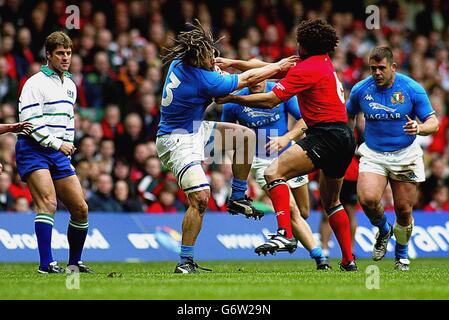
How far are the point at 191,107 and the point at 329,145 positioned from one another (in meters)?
1.61

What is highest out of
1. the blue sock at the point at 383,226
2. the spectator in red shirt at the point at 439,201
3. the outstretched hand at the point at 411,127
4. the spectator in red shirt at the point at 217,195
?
the outstretched hand at the point at 411,127

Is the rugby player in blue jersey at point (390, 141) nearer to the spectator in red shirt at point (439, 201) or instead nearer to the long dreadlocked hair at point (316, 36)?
the long dreadlocked hair at point (316, 36)

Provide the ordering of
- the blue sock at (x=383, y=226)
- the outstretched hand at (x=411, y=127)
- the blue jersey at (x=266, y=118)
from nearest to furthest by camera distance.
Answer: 1. the outstretched hand at (x=411, y=127)
2. the blue sock at (x=383, y=226)
3. the blue jersey at (x=266, y=118)

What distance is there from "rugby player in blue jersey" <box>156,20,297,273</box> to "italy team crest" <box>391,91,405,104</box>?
1.64 metres

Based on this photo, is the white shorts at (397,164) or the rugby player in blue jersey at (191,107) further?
the white shorts at (397,164)

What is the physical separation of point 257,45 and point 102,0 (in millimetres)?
3572

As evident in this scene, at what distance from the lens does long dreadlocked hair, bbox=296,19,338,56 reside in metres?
11.0

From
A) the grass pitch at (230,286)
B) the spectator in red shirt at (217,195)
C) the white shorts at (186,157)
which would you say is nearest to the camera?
the grass pitch at (230,286)

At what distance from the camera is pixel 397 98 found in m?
12.2

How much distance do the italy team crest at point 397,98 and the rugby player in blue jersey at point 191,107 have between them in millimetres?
1638

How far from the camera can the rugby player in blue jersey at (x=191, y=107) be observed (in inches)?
431

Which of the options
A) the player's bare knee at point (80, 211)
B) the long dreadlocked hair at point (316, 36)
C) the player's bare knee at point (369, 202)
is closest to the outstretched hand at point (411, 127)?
the player's bare knee at point (369, 202)

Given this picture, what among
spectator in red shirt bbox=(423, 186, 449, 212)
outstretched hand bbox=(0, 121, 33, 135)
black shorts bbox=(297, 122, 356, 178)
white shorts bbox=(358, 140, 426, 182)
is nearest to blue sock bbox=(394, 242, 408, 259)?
white shorts bbox=(358, 140, 426, 182)

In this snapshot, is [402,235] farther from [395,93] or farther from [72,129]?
[72,129]
